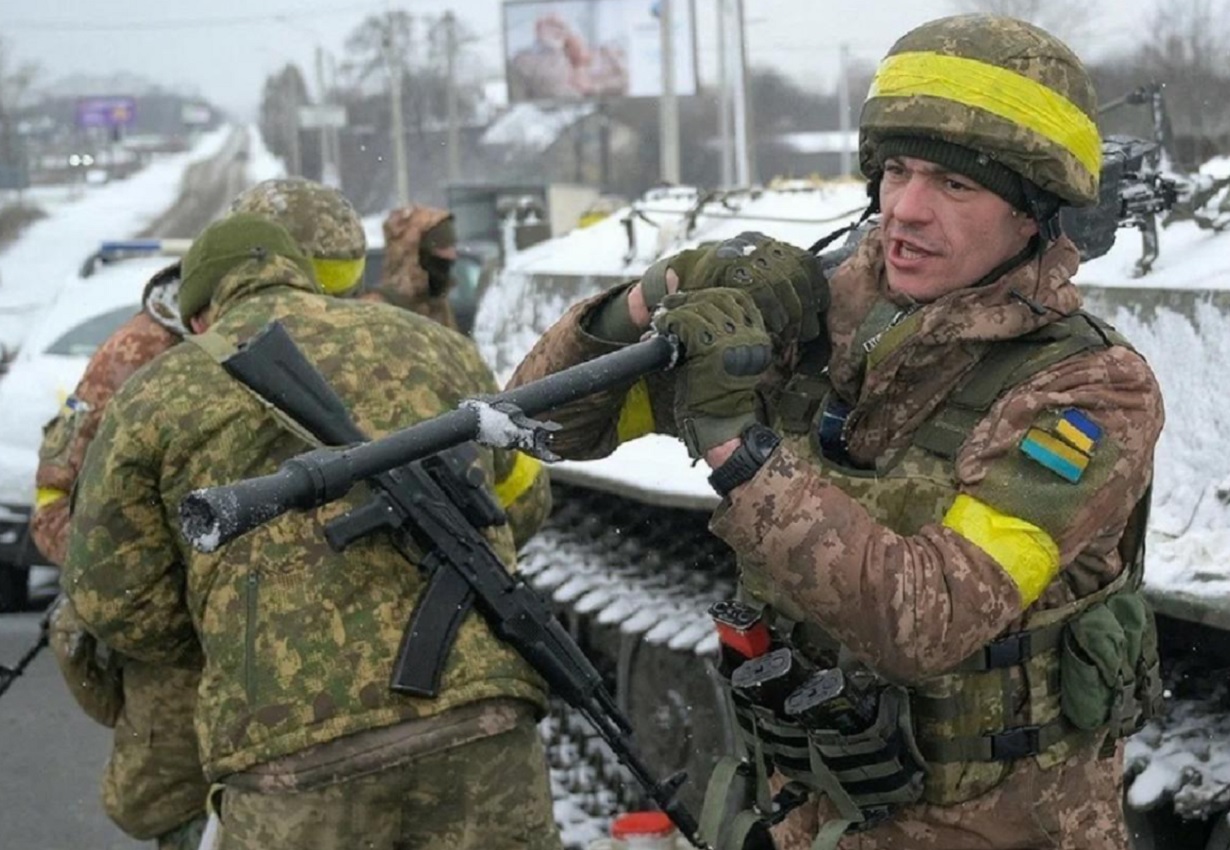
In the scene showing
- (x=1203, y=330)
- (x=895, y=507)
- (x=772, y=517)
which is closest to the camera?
(x=772, y=517)

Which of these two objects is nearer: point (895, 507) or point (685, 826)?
point (895, 507)

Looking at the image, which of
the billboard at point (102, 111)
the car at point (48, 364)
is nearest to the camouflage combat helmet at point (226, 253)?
the car at point (48, 364)

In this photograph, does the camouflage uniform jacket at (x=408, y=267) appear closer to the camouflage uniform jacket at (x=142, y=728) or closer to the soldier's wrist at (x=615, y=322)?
the camouflage uniform jacket at (x=142, y=728)

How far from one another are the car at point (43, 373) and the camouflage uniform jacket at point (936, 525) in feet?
18.7

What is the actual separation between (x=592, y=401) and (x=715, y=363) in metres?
0.50

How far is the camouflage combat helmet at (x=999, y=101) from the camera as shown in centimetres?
224

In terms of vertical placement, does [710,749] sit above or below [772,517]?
below

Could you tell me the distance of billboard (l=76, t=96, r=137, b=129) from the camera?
81.4 metres

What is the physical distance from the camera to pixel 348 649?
9.44 ft

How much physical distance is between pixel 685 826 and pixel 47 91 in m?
72.6

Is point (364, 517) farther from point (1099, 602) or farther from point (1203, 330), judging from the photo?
point (1203, 330)

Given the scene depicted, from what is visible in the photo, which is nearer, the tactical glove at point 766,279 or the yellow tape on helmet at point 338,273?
the tactical glove at point 766,279

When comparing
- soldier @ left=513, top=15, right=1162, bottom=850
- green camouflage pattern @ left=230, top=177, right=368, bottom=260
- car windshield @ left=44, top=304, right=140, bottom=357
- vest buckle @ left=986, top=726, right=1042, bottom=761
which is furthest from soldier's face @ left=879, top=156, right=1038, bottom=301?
car windshield @ left=44, top=304, right=140, bottom=357

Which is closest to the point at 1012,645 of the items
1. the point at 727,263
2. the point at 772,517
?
the point at 772,517
